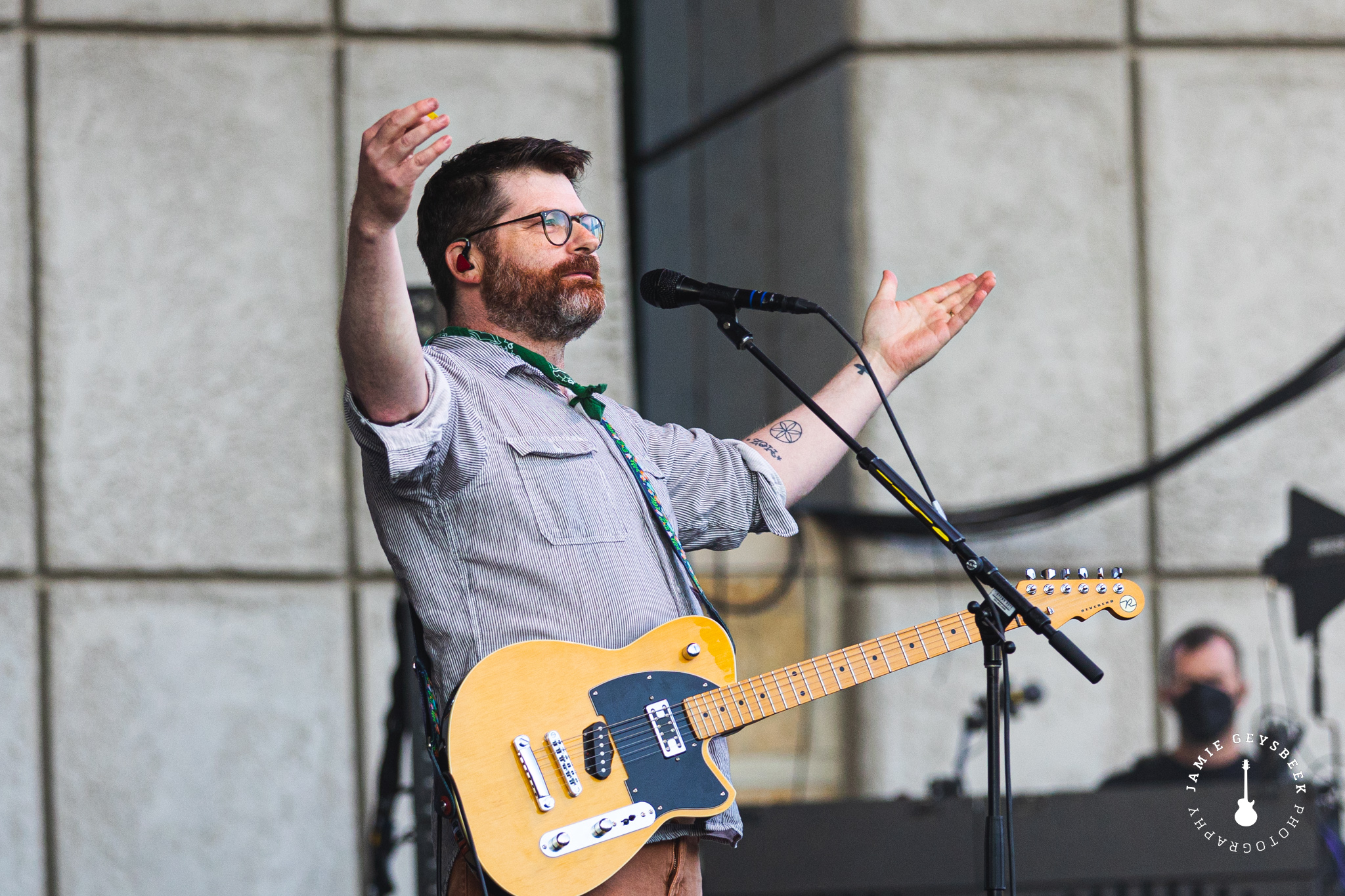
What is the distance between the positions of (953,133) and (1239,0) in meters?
1.17

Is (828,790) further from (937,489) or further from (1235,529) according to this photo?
(1235,529)

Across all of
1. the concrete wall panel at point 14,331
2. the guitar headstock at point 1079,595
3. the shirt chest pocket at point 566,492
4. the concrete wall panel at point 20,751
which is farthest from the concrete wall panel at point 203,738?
the guitar headstock at point 1079,595

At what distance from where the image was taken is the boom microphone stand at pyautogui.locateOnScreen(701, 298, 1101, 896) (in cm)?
221

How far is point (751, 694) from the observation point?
2314 mm

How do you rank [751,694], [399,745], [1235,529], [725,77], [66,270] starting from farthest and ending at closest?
[725,77] → [1235,529] → [66,270] → [399,745] → [751,694]

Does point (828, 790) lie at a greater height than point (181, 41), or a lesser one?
lesser

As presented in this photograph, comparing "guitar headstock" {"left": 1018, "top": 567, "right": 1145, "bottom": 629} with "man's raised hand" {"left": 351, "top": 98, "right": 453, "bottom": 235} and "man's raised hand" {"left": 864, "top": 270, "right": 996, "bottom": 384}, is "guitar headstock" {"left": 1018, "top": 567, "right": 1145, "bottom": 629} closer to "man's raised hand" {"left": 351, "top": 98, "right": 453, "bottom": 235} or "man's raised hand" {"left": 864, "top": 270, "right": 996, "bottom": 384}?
"man's raised hand" {"left": 864, "top": 270, "right": 996, "bottom": 384}

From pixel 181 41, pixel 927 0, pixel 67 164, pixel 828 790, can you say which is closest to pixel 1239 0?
pixel 927 0

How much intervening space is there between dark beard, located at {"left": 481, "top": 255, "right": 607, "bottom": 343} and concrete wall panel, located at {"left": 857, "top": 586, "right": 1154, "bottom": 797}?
2.68 m

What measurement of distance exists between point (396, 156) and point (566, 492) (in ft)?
2.02

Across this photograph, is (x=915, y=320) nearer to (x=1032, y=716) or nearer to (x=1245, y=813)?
(x=1245, y=813)

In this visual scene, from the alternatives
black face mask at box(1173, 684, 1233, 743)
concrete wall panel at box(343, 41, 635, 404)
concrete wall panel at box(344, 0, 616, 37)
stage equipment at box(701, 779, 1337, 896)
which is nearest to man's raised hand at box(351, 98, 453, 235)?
stage equipment at box(701, 779, 1337, 896)

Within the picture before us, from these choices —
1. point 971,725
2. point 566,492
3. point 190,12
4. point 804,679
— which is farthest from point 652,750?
point 190,12

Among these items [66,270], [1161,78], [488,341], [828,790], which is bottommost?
[828,790]
